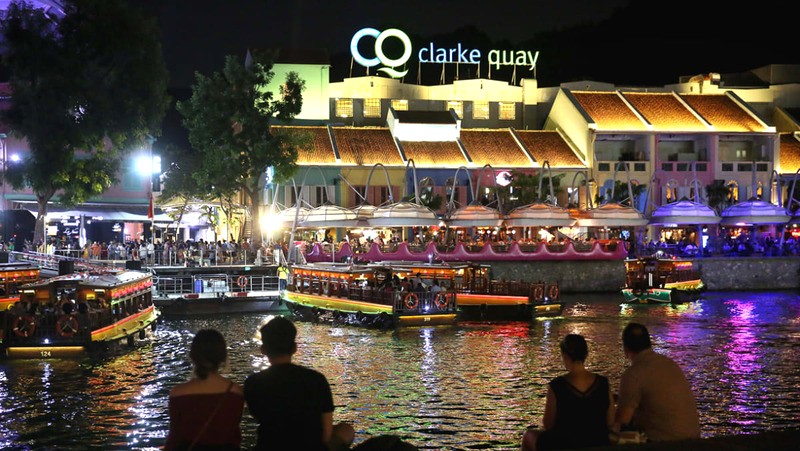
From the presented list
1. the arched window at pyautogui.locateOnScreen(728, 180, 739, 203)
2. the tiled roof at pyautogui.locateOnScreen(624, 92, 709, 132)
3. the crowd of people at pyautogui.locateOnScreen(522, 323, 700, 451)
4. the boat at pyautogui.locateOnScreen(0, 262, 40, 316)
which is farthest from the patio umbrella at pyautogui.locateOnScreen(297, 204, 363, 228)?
the crowd of people at pyautogui.locateOnScreen(522, 323, 700, 451)

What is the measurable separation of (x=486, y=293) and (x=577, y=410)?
29069mm

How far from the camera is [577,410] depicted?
8195 mm

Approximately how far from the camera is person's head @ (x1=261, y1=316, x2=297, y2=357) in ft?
22.9

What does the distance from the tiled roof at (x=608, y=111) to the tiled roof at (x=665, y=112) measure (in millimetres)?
849

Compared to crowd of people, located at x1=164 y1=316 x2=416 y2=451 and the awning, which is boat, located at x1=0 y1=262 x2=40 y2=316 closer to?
the awning

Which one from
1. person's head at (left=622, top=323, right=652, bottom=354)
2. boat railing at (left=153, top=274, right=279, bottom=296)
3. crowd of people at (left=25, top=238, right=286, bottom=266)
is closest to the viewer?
person's head at (left=622, top=323, right=652, bottom=354)

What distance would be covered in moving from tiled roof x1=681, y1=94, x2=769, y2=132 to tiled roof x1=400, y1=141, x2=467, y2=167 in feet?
54.7

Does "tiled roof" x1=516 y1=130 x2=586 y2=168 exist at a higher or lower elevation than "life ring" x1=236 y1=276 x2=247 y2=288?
higher

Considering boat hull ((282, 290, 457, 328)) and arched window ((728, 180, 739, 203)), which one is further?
arched window ((728, 180, 739, 203))

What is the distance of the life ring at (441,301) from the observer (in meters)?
33.8

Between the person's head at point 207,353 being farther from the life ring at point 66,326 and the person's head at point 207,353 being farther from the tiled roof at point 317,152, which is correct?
the tiled roof at point 317,152

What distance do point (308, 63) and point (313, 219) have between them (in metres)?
16.2

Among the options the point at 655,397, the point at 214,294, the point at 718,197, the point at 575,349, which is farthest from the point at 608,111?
the point at 575,349

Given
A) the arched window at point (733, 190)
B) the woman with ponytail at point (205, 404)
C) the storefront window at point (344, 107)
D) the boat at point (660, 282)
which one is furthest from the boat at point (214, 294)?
the arched window at point (733, 190)
